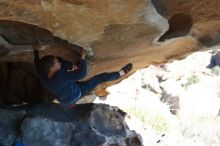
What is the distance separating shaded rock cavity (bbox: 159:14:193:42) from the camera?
19.4ft

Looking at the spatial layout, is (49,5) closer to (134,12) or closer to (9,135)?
(134,12)

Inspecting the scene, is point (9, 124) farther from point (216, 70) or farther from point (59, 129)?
point (216, 70)

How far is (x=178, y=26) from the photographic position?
249 inches

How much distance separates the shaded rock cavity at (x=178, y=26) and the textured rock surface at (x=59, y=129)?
5.26 ft

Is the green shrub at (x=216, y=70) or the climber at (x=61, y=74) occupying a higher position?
the climber at (x=61, y=74)

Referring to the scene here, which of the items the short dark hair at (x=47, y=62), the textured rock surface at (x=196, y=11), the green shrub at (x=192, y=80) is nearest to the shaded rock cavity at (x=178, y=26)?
the textured rock surface at (x=196, y=11)

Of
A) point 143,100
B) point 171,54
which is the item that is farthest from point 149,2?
point 143,100

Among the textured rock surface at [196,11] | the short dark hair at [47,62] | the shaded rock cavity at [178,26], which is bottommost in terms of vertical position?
the short dark hair at [47,62]

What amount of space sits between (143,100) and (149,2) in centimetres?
1365

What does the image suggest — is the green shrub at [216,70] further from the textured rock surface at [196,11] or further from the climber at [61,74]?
the climber at [61,74]

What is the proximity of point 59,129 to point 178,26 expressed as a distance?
2335 millimetres

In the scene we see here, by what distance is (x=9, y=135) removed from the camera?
5742 mm

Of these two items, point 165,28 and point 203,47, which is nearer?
point 165,28

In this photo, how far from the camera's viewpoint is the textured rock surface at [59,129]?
19.1 ft
